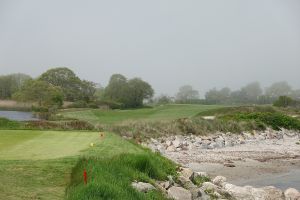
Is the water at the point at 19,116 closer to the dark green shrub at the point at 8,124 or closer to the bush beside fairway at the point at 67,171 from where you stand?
the dark green shrub at the point at 8,124

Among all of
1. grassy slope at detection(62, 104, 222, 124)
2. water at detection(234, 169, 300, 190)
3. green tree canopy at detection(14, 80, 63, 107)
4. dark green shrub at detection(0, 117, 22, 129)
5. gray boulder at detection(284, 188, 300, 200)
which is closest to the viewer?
gray boulder at detection(284, 188, 300, 200)

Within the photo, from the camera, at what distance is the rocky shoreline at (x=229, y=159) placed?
1320cm

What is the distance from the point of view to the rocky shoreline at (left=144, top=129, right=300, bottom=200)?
43.3ft

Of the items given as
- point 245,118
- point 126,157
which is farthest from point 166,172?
point 245,118

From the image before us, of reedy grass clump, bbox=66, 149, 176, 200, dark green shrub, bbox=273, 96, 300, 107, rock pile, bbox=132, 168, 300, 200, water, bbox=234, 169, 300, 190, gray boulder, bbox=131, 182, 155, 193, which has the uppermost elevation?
dark green shrub, bbox=273, 96, 300, 107

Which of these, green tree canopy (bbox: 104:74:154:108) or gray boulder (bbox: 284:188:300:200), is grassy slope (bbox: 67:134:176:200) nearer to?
gray boulder (bbox: 284:188:300:200)

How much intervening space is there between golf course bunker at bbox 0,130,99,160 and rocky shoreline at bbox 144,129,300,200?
12.8 ft

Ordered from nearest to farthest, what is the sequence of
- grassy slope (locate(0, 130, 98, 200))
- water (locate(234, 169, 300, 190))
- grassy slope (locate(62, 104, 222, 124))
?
grassy slope (locate(0, 130, 98, 200))
water (locate(234, 169, 300, 190))
grassy slope (locate(62, 104, 222, 124))

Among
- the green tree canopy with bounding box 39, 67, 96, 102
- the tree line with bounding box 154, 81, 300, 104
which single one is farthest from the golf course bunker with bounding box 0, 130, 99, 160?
the tree line with bounding box 154, 81, 300, 104

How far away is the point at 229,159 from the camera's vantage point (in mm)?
24266

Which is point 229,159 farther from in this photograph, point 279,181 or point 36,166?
point 36,166

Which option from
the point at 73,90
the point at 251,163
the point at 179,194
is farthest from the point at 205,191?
the point at 73,90

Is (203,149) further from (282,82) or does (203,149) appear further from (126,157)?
(282,82)

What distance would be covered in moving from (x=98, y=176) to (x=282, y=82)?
549 feet
